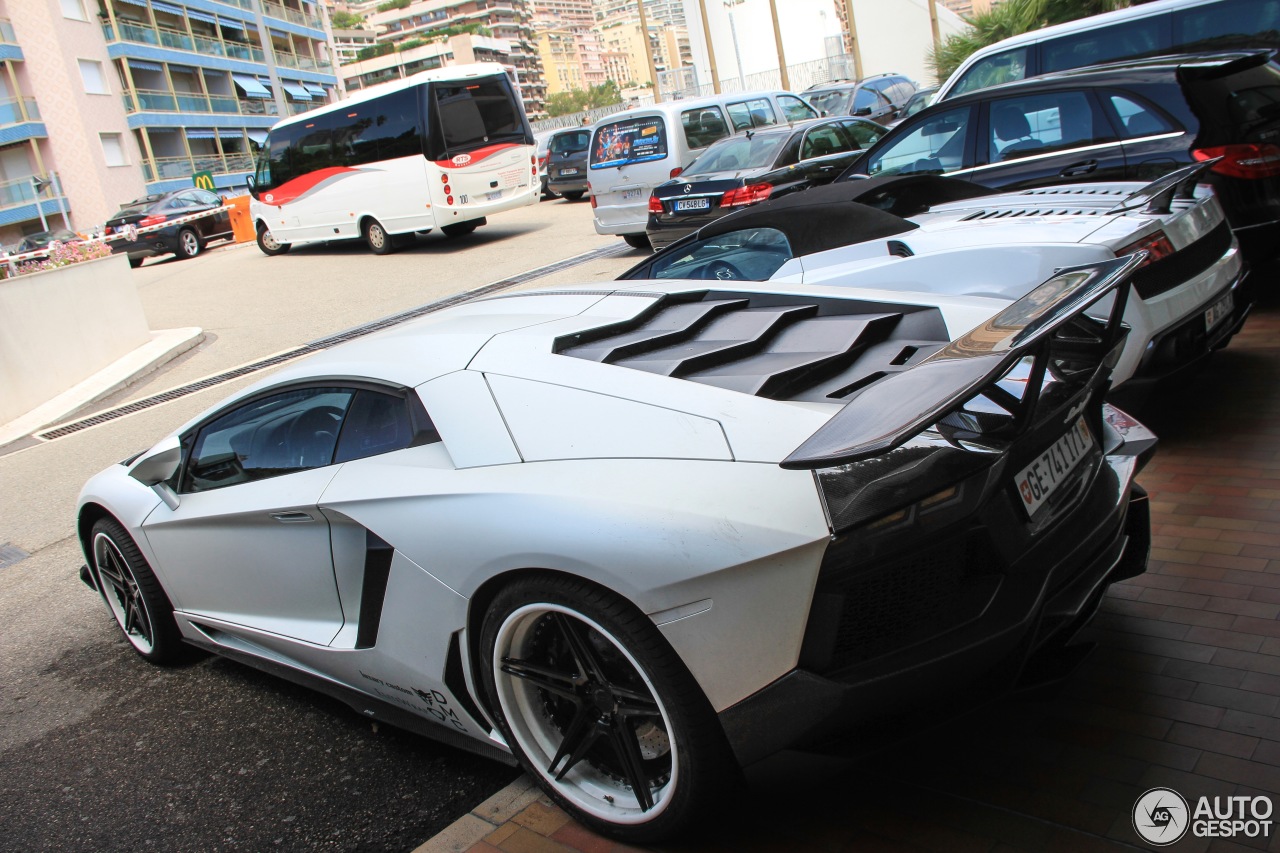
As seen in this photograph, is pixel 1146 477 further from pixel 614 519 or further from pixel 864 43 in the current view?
pixel 864 43

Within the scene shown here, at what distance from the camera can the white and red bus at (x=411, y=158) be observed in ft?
55.8

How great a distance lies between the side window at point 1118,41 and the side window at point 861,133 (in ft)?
12.3

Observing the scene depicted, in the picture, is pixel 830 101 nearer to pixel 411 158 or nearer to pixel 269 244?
pixel 411 158

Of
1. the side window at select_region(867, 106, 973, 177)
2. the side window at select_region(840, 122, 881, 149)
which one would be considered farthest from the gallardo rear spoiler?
the side window at select_region(840, 122, 881, 149)

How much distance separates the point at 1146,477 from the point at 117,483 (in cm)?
426

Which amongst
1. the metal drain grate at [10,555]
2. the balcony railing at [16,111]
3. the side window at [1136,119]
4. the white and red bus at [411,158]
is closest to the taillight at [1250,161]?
the side window at [1136,119]

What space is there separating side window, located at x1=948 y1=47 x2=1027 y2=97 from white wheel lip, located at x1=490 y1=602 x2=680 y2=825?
769 centimetres

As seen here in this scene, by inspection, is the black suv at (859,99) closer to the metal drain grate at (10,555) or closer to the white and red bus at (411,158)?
the white and red bus at (411,158)

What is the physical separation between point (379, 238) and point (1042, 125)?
13936 mm

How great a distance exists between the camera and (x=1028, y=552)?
227 centimetres

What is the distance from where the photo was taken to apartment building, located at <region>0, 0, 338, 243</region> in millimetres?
46094

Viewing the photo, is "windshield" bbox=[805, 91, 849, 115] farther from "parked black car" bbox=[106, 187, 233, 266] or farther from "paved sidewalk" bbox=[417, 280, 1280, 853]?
"paved sidewalk" bbox=[417, 280, 1280, 853]

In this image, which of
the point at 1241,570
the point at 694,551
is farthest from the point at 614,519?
the point at 1241,570

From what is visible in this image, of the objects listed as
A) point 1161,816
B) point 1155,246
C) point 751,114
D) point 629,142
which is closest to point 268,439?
point 1161,816
